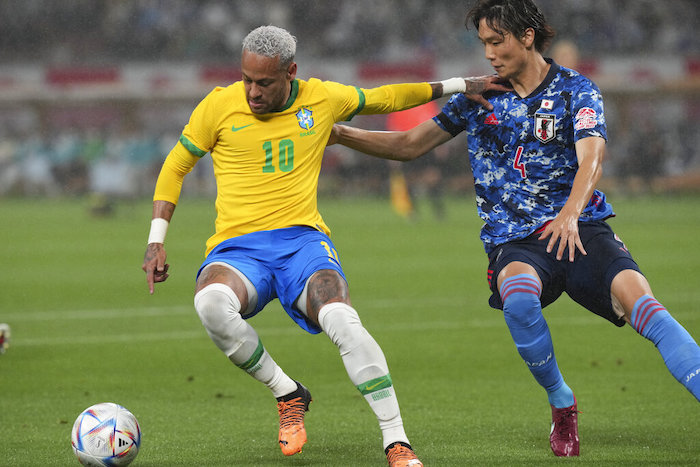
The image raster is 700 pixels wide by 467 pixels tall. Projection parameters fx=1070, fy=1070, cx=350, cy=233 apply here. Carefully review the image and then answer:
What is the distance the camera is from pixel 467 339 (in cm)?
893

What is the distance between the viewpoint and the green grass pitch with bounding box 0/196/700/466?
522 centimetres

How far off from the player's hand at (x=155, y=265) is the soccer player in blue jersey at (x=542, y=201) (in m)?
1.56

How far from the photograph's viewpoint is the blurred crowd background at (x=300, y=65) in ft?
110

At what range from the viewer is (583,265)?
4.91 meters

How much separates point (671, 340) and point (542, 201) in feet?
3.06

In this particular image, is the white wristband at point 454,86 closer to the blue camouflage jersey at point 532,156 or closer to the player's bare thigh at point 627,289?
the blue camouflage jersey at point 532,156

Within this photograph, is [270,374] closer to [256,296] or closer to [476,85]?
[256,296]

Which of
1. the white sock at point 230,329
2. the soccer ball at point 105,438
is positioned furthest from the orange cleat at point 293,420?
the soccer ball at point 105,438

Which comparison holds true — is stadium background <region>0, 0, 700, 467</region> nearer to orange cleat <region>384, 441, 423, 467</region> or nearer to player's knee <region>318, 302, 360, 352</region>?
orange cleat <region>384, 441, 423, 467</region>

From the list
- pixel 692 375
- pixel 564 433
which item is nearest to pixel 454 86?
pixel 564 433

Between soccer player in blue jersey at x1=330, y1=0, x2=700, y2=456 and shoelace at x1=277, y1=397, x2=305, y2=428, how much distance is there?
3.60ft

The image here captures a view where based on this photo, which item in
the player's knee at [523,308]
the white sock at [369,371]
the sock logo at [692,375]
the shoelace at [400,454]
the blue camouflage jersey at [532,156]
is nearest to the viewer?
the sock logo at [692,375]

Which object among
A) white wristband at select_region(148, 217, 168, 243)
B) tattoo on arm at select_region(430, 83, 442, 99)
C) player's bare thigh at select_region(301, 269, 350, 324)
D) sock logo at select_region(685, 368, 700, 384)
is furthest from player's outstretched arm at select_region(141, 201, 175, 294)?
sock logo at select_region(685, 368, 700, 384)

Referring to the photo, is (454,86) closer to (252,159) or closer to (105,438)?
(252,159)
